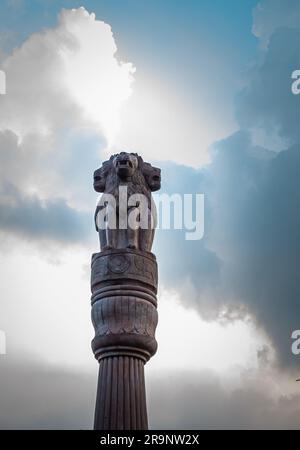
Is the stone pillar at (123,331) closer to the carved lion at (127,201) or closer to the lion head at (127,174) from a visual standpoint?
the carved lion at (127,201)

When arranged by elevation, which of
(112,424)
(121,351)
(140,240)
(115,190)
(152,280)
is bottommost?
(112,424)

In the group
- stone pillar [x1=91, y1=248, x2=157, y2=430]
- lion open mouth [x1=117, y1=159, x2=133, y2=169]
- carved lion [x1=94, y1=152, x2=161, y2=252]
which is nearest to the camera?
stone pillar [x1=91, y1=248, x2=157, y2=430]

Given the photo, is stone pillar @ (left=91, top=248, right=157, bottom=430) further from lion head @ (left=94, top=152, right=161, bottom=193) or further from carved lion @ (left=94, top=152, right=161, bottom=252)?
lion head @ (left=94, top=152, right=161, bottom=193)

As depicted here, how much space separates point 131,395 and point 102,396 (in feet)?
1.91

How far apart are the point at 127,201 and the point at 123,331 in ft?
10.5

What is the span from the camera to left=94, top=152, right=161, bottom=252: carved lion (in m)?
14.2

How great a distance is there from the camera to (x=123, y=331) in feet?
42.0

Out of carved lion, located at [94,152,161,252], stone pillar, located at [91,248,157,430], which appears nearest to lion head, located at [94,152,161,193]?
carved lion, located at [94,152,161,252]

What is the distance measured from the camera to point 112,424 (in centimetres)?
1200

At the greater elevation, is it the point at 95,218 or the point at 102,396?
the point at 95,218

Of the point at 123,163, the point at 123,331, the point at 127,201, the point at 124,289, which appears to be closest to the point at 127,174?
the point at 123,163

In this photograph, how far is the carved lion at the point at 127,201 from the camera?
1423cm
